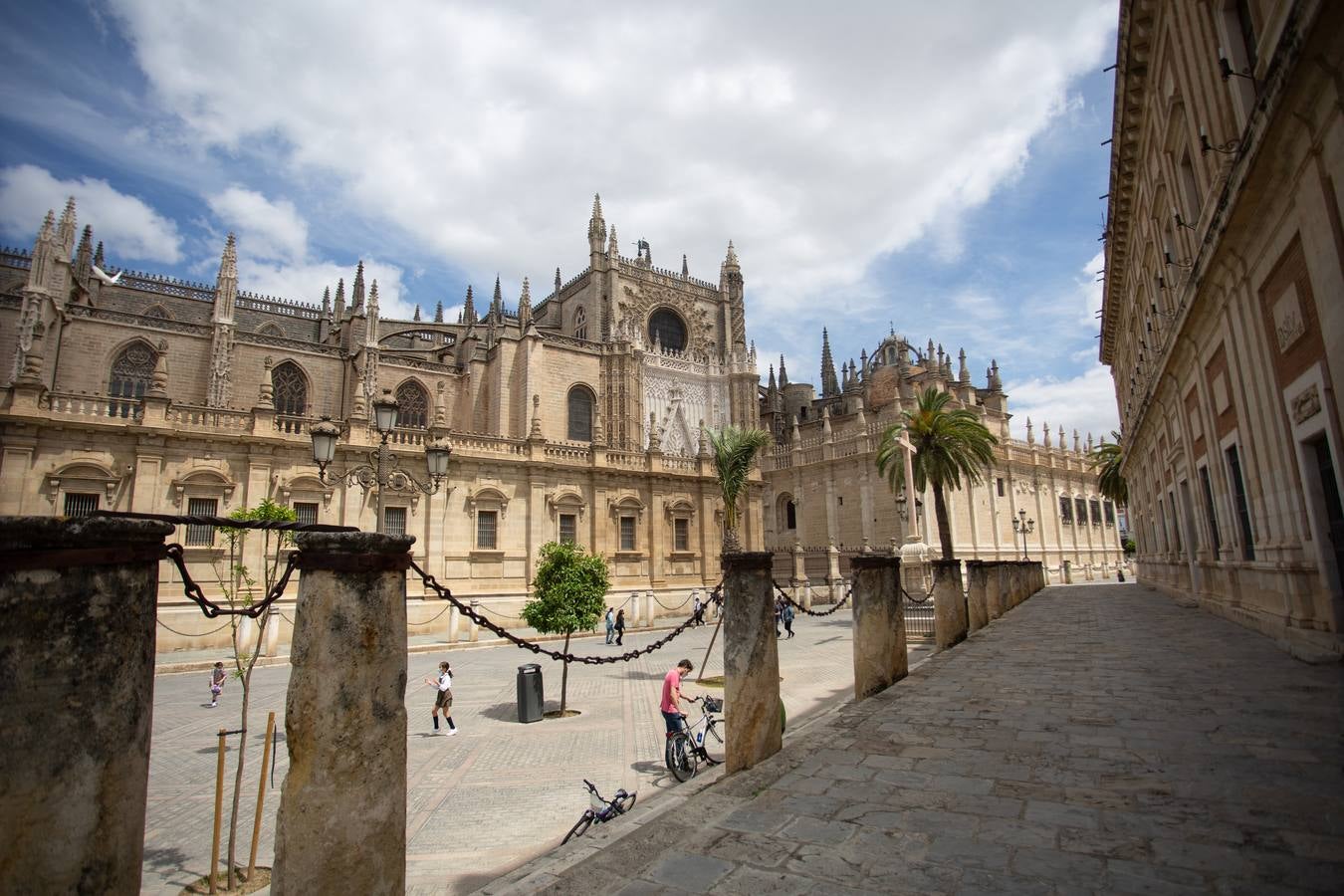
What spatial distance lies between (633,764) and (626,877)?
565cm

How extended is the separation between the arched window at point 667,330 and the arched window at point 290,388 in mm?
21775

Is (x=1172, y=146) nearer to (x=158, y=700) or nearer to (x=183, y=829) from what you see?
(x=183, y=829)

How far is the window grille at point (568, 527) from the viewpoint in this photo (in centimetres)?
2559

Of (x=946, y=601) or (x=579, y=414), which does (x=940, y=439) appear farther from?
(x=579, y=414)

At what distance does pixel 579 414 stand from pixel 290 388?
49.9 feet

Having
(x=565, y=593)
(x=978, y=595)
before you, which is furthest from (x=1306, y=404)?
(x=565, y=593)

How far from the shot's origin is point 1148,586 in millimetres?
26828

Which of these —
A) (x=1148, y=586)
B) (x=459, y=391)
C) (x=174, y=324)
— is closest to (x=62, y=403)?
(x=174, y=324)

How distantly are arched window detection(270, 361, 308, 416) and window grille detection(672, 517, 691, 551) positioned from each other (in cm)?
2024

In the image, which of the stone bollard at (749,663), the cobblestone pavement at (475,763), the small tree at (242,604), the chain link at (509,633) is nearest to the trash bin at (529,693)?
the cobblestone pavement at (475,763)

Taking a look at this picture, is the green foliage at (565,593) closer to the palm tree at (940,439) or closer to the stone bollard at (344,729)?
the stone bollard at (344,729)

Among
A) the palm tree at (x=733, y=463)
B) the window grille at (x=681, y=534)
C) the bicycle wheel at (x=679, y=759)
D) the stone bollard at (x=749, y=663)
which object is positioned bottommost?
the bicycle wheel at (x=679, y=759)

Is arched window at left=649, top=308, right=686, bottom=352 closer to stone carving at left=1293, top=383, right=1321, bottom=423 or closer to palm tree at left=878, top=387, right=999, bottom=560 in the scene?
palm tree at left=878, top=387, right=999, bottom=560

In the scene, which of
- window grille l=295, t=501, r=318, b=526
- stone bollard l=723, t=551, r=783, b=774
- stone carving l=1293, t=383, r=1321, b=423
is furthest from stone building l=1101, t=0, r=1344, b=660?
window grille l=295, t=501, r=318, b=526
